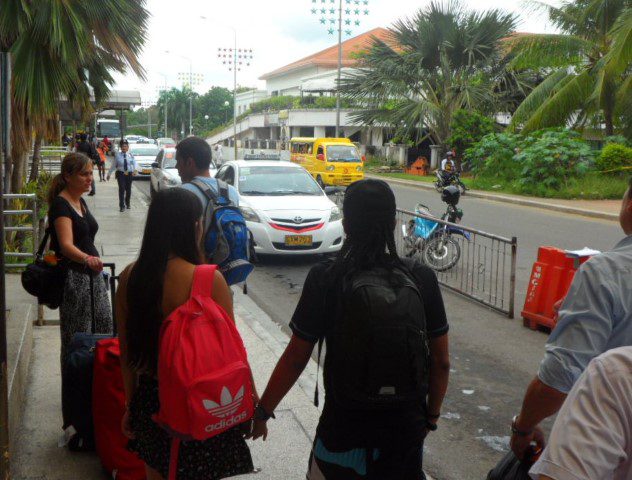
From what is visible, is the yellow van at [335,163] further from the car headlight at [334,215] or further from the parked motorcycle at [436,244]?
the parked motorcycle at [436,244]

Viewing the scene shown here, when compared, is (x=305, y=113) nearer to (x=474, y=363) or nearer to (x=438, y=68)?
(x=438, y=68)

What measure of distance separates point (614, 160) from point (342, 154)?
10.2 metres

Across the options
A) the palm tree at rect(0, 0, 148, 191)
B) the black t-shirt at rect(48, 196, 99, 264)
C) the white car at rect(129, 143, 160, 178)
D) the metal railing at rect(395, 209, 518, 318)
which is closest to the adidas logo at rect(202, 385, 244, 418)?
the black t-shirt at rect(48, 196, 99, 264)

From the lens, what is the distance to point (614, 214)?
20.3 metres

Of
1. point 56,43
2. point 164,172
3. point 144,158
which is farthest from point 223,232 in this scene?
point 144,158

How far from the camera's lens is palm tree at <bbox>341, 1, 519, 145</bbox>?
38250 mm

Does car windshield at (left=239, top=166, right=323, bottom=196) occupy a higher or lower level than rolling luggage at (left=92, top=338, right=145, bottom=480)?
higher

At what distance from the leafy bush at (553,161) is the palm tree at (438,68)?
11461mm

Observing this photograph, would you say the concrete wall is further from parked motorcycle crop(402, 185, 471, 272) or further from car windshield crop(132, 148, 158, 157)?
parked motorcycle crop(402, 185, 471, 272)

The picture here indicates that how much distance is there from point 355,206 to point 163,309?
84 centimetres

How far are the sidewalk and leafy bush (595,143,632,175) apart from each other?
2051 cm

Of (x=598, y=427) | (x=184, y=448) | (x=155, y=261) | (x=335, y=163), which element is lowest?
(x=184, y=448)

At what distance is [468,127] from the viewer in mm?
36562

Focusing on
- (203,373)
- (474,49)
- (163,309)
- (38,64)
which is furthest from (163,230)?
(474,49)
